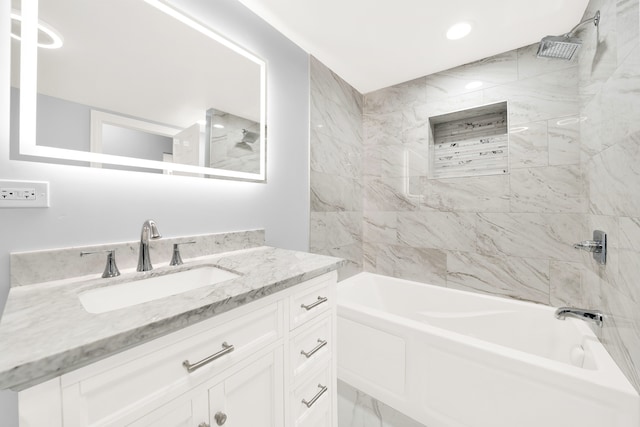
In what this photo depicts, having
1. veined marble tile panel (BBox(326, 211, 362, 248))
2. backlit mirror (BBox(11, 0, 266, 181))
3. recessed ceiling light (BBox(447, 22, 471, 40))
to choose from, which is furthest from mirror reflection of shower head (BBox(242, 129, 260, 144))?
recessed ceiling light (BBox(447, 22, 471, 40))

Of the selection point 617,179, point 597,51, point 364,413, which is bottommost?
point 364,413

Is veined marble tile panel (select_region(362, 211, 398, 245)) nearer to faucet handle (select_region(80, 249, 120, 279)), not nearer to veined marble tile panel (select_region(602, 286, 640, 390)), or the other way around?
veined marble tile panel (select_region(602, 286, 640, 390))

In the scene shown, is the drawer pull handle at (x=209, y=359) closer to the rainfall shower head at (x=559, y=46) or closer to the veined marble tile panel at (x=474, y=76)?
the rainfall shower head at (x=559, y=46)

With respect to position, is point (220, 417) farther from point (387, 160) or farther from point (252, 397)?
point (387, 160)

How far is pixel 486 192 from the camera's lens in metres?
2.05

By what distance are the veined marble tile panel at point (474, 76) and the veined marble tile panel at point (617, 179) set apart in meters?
0.92

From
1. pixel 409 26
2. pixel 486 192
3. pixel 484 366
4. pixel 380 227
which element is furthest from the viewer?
pixel 380 227

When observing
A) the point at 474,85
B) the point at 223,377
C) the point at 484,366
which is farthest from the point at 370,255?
the point at 223,377

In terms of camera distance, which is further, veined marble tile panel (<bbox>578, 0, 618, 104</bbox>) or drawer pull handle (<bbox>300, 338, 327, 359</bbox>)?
veined marble tile panel (<bbox>578, 0, 618, 104</bbox>)

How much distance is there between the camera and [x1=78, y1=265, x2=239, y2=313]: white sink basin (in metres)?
0.86

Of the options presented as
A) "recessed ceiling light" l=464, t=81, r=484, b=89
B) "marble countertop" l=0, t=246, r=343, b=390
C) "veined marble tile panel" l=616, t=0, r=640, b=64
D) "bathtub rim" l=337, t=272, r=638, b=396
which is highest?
"recessed ceiling light" l=464, t=81, r=484, b=89

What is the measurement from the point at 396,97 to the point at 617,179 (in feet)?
5.79

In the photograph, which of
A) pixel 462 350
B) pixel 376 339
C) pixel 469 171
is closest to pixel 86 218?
pixel 376 339

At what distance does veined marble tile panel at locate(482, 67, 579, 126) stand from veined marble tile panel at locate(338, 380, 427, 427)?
7.26 ft
